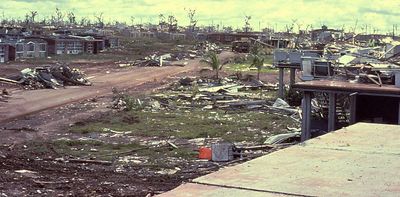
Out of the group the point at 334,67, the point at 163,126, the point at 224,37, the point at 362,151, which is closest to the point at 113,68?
the point at 163,126

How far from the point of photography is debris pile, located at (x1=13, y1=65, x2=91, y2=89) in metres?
38.3

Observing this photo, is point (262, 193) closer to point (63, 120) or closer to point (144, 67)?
point (63, 120)

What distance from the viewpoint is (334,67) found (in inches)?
798

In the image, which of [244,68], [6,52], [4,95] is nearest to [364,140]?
[4,95]

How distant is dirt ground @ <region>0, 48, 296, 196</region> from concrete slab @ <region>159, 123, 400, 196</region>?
15.2 feet

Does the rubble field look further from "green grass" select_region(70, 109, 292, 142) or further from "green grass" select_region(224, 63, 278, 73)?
"green grass" select_region(224, 63, 278, 73)

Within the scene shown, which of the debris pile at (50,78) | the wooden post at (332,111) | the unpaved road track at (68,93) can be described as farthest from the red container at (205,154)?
the debris pile at (50,78)

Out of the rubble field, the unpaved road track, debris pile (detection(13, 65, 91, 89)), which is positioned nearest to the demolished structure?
the rubble field

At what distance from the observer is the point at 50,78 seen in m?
39.2

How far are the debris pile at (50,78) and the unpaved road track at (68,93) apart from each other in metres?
0.94

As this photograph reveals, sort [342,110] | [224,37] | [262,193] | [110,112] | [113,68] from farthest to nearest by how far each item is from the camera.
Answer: [224,37] < [113,68] < [110,112] < [342,110] < [262,193]

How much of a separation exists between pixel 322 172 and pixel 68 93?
30.0 m

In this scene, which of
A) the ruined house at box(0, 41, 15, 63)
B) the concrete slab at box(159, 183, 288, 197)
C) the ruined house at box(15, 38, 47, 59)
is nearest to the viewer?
the concrete slab at box(159, 183, 288, 197)

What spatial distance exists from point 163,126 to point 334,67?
6.21 meters
